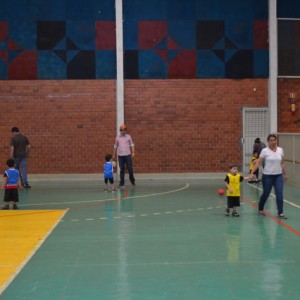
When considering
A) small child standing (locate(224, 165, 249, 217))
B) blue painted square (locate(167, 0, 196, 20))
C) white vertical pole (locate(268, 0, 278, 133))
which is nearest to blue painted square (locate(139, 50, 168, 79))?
blue painted square (locate(167, 0, 196, 20))

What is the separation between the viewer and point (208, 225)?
1208 cm

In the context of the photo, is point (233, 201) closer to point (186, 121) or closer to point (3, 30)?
point (186, 121)

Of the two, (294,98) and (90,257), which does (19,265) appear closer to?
(90,257)

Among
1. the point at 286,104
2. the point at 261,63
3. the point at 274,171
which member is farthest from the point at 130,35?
the point at 274,171

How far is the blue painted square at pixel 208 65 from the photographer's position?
25.2 metres

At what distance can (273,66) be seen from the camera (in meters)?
25.2

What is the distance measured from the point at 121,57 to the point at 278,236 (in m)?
15.3

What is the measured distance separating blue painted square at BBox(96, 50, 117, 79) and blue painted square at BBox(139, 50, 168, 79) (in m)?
1.09

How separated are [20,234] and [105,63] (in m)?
14.7

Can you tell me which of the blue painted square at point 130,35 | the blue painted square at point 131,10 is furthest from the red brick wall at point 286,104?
the blue painted square at point 131,10

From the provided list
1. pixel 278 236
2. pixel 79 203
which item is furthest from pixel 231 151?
pixel 278 236

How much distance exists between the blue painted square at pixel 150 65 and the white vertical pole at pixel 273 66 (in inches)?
170

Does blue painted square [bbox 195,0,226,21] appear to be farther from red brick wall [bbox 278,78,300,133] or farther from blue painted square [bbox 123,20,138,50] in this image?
red brick wall [bbox 278,78,300,133]

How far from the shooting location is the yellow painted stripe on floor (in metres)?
8.48
